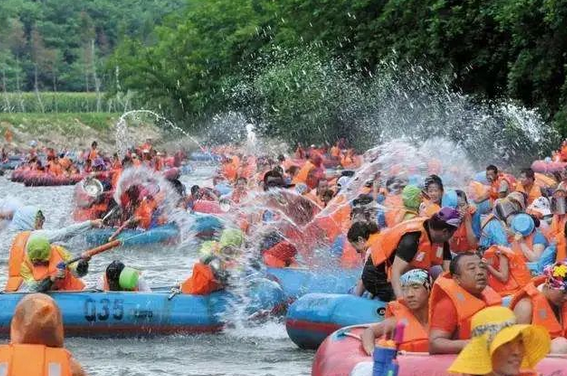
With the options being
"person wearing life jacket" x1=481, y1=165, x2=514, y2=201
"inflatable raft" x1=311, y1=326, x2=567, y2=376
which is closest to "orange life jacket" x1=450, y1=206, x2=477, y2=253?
"inflatable raft" x1=311, y1=326, x2=567, y2=376

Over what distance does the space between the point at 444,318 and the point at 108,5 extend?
154m

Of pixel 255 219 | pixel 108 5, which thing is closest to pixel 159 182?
pixel 255 219

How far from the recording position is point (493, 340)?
5.19 metres

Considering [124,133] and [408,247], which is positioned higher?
[124,133]

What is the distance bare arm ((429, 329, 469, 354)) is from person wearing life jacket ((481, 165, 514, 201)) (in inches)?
350

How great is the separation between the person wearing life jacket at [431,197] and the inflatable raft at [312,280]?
2.92ft

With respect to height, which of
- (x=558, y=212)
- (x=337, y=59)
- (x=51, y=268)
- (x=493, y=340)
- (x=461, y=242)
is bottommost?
(x=493, y=340)

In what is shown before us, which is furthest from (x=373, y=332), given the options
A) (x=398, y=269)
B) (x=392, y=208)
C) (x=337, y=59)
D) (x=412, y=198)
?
(x=337, y=59)

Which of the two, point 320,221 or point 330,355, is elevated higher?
point 320,221

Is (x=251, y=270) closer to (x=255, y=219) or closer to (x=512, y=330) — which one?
(x=255, y=219)

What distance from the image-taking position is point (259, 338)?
1312 centimetres

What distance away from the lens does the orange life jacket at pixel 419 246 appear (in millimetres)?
9766

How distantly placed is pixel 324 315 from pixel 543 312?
4.06 metres

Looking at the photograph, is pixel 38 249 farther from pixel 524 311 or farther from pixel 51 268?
pixel 524 311
